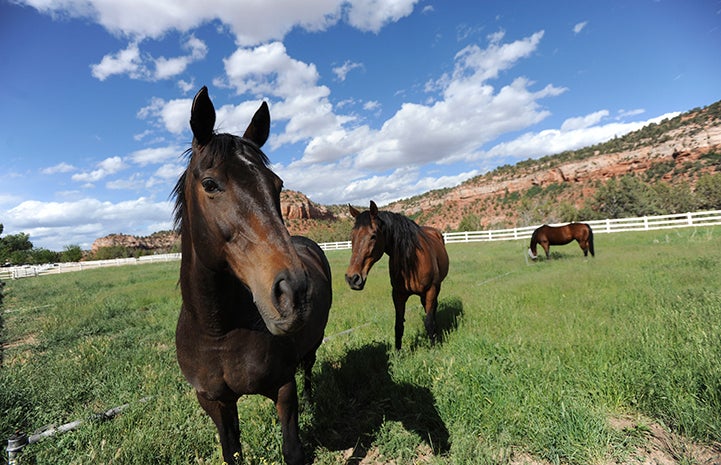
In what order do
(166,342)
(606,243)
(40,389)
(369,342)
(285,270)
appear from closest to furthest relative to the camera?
(285,270)
(40,389)
(369,342)
(166,342)
(606,243)

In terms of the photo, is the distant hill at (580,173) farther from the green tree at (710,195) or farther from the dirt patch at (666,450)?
the dirt patch at (666,450)

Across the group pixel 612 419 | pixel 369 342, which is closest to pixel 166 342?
pixel 369 342

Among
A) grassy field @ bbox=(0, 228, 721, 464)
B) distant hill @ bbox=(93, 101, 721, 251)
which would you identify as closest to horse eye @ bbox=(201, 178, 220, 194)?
grassy field @ bbox=(0, 228, 721, 464)

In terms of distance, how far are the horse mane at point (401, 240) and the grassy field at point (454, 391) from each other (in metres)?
1.34

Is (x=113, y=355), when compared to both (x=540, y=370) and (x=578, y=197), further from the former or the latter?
(x=578, y=197)

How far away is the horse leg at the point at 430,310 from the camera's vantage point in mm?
4855

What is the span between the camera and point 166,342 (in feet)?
20.5

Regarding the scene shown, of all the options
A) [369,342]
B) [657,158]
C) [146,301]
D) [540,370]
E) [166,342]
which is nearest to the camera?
[540,370]

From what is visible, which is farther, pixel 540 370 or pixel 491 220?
pixel 491 220

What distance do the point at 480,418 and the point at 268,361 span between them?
2.13m

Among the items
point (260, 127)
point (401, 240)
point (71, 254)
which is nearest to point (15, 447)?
point (260, 127)

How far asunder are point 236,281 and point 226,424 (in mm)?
1243

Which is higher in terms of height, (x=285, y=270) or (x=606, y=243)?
(x=285, y=270)

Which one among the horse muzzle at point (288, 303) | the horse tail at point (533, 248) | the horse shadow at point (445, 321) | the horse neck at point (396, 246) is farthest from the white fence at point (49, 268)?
the horse muzzle at point (288, 303)
